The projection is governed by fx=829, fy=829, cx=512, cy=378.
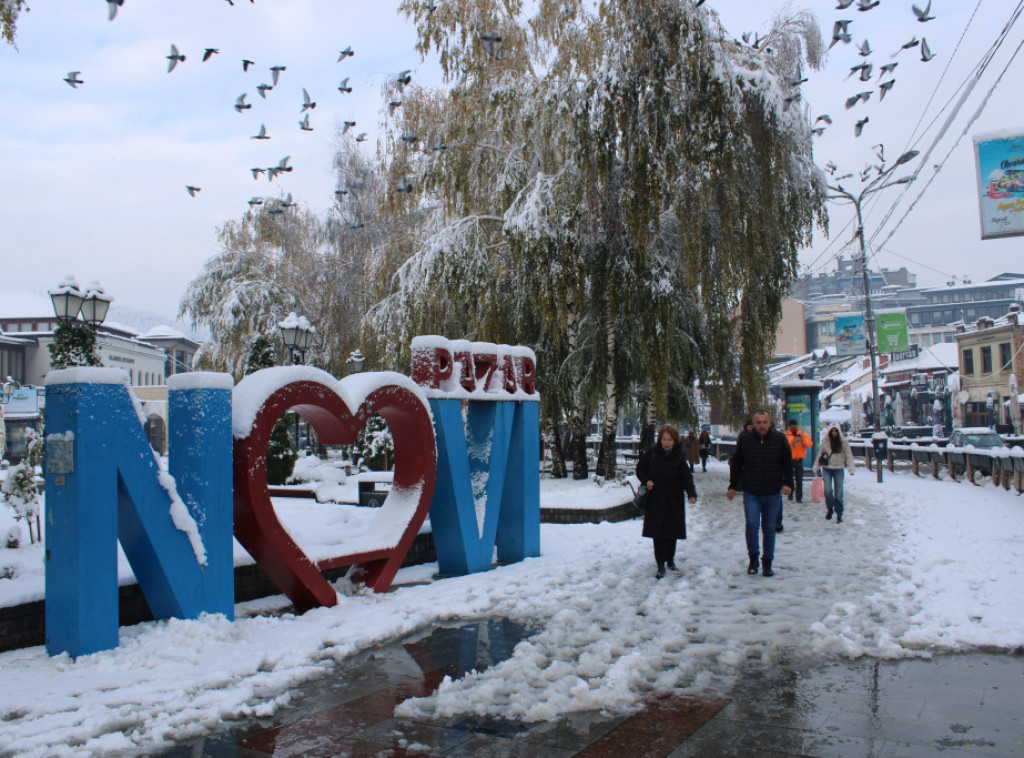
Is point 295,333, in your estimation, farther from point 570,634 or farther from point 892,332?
point 892,332

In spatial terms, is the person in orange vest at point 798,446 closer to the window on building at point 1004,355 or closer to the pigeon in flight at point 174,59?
the pigeon in flight at point 174,59

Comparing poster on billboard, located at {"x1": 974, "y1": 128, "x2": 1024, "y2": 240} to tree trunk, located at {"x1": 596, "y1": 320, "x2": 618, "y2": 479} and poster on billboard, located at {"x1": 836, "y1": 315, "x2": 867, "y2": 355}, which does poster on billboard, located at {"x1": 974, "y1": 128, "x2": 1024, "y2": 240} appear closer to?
tree trunk, located at {"x1": 596, "y1": 320, "x2": 618, "y2": 479}

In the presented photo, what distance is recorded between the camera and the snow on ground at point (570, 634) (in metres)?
4.37

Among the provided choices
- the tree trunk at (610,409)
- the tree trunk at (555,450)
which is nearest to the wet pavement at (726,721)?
the tree trunk at (610,409)

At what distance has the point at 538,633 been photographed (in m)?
5.95

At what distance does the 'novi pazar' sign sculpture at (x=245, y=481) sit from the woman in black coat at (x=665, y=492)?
156 centimetres

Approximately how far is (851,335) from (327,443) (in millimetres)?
28339

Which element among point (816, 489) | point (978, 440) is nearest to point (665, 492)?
point (816, 489)

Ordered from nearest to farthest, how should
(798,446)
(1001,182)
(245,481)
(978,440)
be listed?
(245,481)
(1001,182)
(798,446)
(978,440)

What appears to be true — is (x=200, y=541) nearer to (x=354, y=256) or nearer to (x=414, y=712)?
(x=414, y=712)

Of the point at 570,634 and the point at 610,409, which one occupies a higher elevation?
the point at 610,409

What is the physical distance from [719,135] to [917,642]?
34.7 feet

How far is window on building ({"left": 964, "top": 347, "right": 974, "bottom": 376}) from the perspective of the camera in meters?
50.8

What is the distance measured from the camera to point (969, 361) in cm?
5131
